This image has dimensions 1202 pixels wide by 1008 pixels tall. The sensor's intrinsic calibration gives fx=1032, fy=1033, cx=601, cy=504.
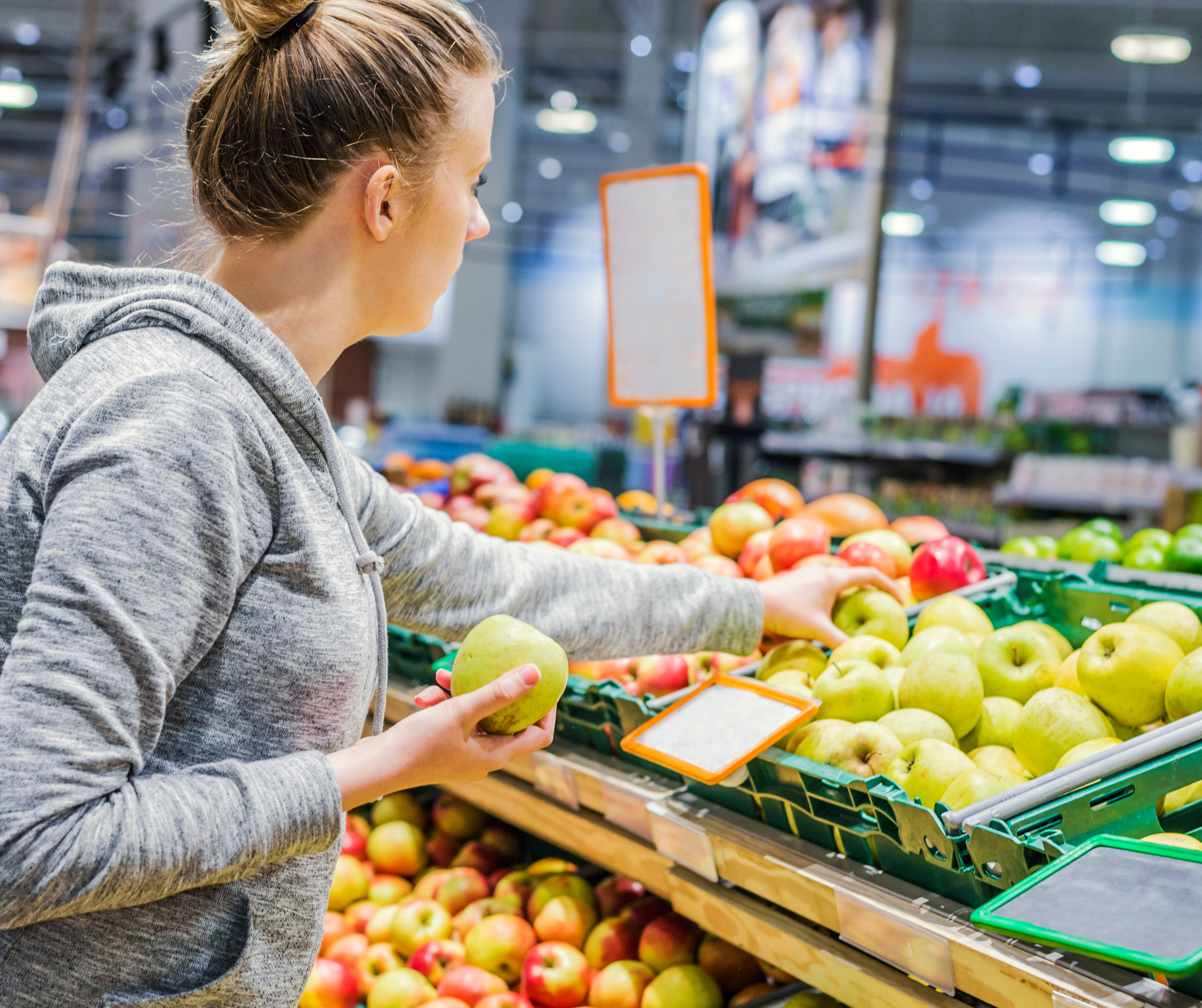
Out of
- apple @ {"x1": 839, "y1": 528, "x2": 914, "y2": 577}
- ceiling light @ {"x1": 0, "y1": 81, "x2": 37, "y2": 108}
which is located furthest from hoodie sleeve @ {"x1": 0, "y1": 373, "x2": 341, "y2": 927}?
ceiling light @ {"x1": 0, "y1": 81, "x2": 37, "y2": 108}

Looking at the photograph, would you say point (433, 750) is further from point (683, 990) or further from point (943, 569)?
point (943, 569)

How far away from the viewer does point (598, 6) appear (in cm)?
1317

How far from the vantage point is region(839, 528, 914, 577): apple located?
197cm

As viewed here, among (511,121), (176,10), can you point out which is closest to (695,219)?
(176,10)

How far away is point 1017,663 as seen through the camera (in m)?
1.49

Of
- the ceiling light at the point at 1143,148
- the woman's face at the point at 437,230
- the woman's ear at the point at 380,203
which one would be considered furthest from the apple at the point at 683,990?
the ceiling light at the point at 1143,148

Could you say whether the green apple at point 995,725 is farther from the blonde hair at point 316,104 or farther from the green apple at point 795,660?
the blonde hair at point 316,104

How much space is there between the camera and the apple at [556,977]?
1711 millimetres

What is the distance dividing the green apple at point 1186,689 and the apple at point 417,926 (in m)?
1.33

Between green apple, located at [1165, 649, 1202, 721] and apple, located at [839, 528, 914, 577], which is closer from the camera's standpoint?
green apple, located at [1165, 649, 1202, 721]

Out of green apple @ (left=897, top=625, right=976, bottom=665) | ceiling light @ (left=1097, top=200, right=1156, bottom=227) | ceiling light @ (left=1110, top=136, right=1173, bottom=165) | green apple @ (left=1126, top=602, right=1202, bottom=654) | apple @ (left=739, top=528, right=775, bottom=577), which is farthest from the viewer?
ceiling light @ (left=1097, top=200, right=1156, bottom=227)

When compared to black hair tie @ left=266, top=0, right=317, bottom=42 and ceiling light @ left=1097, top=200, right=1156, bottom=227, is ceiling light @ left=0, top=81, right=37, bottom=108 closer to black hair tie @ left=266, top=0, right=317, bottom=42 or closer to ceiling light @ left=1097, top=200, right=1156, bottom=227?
ceiling light @ left=1097, top=200, right=1156, bottom=227

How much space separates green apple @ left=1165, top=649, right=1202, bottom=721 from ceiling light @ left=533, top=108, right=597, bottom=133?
51.9 ft

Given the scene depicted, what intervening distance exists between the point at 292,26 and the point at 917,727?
109 cm
